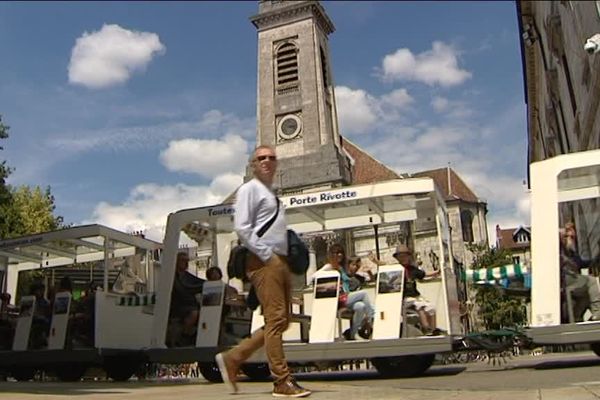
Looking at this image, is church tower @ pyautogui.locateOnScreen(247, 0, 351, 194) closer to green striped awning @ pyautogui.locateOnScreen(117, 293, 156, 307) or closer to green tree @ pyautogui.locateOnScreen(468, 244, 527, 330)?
green tree @ pyautogui.locateOnScreen(468, 244, 527, 330)

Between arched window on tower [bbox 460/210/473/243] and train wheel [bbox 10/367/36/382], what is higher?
arched window on tower [bbox 460/210/473/243]

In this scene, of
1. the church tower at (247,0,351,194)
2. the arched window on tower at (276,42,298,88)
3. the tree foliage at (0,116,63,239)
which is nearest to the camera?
the tree foliage at (0,116,63,239)

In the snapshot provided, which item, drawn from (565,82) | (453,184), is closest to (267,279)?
(565,82)

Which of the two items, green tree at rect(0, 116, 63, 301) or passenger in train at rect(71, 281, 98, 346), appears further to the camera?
green tree at rect(0, 116, 63, 301)

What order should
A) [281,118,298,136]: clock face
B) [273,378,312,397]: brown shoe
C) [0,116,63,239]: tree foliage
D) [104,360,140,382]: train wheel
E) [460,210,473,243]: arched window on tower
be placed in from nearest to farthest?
[273,378,312,397]: brown shoe, [104,360,140,382]: train wheel, [0,116,63,239]: tree foliage, [281,118,298,136]: clock face, [460,210,473,243]: arched window on tower

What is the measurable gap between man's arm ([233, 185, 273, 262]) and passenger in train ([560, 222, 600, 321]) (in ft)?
17.1

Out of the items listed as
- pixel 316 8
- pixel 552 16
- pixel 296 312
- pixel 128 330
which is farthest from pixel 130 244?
pixel 316 8

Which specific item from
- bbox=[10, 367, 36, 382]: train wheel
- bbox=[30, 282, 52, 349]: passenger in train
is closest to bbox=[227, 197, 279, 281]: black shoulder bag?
bbox=[30, 282, 52, 349]: passenger in train

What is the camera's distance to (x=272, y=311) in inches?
200

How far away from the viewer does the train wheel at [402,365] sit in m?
8.56

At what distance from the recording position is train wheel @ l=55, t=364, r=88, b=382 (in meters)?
11.5

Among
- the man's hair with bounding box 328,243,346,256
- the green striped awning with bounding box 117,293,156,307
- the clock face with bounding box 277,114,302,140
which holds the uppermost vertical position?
the clock face with bounding box 277,114,302,140

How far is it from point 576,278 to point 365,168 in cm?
5077

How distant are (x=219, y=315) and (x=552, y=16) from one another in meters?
17.2
